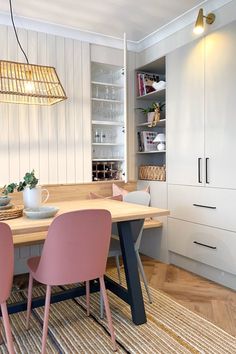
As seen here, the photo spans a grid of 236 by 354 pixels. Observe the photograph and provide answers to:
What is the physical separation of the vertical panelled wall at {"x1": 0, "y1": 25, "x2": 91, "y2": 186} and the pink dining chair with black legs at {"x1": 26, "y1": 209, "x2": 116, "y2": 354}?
1642mm

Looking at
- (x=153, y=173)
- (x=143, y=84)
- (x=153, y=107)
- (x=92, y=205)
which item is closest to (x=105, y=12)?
(x=143, y=84)

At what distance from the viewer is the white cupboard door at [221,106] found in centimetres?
267

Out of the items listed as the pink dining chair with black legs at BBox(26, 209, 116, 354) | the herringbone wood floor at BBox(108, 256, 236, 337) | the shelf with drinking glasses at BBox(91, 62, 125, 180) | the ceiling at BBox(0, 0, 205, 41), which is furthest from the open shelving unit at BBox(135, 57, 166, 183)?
the pink dining chair with black legs at BBox(26, 209, 116, 354)

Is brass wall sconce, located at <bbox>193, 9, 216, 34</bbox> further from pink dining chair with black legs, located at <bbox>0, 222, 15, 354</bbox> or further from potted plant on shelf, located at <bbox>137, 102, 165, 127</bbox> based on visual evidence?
pink dining chair with black legs, located at <bbox>0, 222, 15, 354</bbox>

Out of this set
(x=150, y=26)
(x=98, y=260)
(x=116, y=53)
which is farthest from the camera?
(x=116, y=53)

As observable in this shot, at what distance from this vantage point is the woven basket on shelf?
3.55 metres

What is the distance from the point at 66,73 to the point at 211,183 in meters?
1.98

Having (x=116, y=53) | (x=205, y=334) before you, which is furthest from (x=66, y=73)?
(x=205, y=334)

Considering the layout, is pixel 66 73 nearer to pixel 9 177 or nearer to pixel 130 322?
pixel 9 177

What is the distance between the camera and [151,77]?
397 cm

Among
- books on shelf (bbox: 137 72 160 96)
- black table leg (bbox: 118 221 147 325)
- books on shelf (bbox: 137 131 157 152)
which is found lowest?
black table leg (bbox: 118 221 147 325)

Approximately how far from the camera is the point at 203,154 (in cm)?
296

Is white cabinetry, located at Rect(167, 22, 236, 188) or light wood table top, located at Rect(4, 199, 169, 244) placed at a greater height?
white cabinetry, located at Rect(167, 22, 236, 188)

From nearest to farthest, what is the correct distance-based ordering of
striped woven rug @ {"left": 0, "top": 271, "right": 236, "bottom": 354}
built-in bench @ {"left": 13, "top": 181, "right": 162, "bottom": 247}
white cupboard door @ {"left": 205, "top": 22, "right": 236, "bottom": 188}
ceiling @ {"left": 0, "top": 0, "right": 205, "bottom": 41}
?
striped woven rug @ {"left": 0, "top": 271, "right": 236, "bottom": 354}, white cupboard door @ {"left": 205, "top": 22, "right": 236, "bottom": 188}, ceiling @ {"left": 0, "top": 0, "right": 205, "bottom": 41}, built-in bench @ {"left": 13, "top": 181, "right": 162, "bottom": 247}
